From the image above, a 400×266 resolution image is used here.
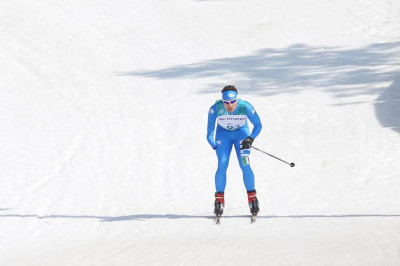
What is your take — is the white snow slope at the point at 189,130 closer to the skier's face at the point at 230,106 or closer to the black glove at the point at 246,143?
the black glove at the point at 246,143

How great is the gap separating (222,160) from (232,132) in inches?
15.9

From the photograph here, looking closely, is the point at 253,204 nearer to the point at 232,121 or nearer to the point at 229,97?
the point at 232,121

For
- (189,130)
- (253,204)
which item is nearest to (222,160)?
(253,204)

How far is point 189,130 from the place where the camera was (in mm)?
17578

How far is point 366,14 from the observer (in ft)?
82.7

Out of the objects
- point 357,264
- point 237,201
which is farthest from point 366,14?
point 357,264

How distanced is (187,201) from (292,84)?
7.94 metres

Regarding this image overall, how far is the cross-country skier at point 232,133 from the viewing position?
454 inches

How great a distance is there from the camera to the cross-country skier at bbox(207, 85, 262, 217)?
11.5 metres

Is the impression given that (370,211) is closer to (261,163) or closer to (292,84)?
(261,163)

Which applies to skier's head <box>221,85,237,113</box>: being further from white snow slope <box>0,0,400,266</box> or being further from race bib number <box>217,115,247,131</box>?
white snow slope <box>0,0,400,266</box>

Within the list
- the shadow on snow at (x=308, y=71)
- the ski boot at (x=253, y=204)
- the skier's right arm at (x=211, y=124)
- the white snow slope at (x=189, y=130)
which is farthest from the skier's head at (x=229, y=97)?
the shadow on snow at (x=308, y=71)

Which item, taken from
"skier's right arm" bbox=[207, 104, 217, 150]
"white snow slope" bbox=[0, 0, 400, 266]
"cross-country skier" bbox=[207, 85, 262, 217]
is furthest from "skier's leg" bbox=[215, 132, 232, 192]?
"white snow slope" bbox=[0, 0, 400, 266]

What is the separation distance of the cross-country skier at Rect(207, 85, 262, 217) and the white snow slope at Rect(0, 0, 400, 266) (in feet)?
1.38
